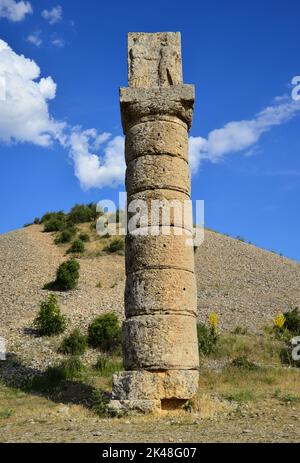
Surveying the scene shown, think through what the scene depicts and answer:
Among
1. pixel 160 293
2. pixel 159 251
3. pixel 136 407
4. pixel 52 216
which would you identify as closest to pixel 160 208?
pixel 159 251

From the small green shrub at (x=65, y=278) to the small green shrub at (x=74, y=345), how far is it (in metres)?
5.94

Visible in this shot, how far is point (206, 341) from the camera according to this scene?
15.8 meters

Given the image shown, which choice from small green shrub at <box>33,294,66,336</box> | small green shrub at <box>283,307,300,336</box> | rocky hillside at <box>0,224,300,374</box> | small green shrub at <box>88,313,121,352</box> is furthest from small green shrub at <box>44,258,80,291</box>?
small green shrub at <box>283,307,300,336</box>

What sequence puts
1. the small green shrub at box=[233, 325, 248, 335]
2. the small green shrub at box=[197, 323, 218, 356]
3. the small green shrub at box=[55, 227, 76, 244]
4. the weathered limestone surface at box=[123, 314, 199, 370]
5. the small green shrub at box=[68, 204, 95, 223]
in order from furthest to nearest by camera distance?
the small green shrub at box=[68, 204, 95, 223] → the small green shrub at box=[55, 227, 76, 244] → the small green shrub at box=[233, 325, 248, 335] → the small green shrub at box=[197, 323, 218, 356] → the weathered limestone surface at box=[123, 314, 199, 370]

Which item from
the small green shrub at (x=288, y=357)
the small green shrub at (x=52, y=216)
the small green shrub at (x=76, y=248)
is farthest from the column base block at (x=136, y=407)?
the small green shrub at (x=52, y=216)

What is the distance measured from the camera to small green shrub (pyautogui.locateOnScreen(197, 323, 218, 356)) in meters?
15.4

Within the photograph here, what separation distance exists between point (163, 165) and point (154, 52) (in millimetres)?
2611

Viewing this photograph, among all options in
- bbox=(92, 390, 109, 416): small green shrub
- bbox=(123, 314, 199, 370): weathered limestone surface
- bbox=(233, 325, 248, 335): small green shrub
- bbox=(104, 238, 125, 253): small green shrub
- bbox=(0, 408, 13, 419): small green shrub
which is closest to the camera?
bbox=(92, 390, 109, 416): small green shrub

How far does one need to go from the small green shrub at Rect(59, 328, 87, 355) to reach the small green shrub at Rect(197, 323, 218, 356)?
3.57 metres

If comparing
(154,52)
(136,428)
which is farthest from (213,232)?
(136,428)

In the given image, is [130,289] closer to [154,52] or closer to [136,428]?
[136,428]

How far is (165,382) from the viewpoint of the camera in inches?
339

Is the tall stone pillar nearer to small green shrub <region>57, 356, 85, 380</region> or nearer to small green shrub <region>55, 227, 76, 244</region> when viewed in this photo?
small green shrub <region>57, 356, 85, 380</region>
